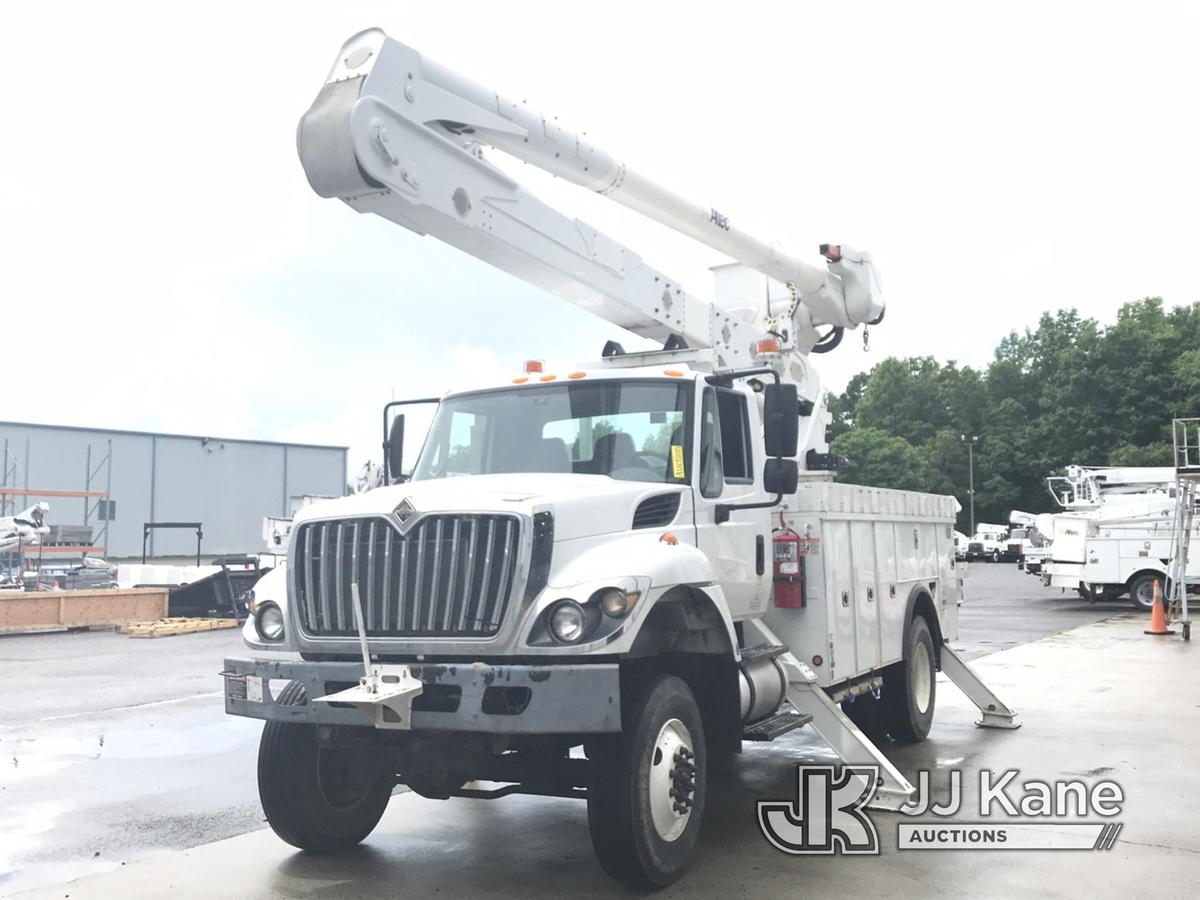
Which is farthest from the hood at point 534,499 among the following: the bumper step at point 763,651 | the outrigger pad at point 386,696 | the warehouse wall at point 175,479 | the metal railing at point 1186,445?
the warehouse wall at point 175,479

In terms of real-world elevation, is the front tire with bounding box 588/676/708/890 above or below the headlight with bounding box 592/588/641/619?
below

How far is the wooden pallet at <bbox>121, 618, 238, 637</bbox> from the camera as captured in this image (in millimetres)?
21734

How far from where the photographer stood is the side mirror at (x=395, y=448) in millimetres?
7828

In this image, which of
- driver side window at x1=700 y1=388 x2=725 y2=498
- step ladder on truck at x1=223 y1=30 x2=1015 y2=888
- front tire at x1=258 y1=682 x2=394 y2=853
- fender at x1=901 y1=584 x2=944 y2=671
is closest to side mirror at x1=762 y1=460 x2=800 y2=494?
step ladder on truck at x1=223 y1=30 x2=1015 y2=888

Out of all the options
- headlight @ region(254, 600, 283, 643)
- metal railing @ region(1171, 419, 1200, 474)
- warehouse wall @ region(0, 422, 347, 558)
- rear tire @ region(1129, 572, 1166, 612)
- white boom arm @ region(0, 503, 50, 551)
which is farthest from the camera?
warehouse wall @ region(0, 422, 347, 558)

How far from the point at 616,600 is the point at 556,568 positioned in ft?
1.21

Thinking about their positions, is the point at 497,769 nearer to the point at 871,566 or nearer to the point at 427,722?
the point at 427,722

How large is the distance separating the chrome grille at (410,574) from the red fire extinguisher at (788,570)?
280cm

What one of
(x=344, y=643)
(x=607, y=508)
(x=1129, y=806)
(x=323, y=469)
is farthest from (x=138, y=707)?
(x=323, y=469)

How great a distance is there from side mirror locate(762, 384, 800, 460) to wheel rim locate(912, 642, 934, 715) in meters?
4.12

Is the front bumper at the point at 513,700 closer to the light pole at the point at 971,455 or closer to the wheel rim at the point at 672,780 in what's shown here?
the wheel rim at the point at 672,780

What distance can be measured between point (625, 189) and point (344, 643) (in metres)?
4.63

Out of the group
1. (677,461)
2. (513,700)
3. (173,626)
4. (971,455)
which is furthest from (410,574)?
(971,455)

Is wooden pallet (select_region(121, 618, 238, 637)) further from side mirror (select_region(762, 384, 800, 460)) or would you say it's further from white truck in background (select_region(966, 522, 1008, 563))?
white truck in background (select_region(966, 522, 1008, 563))
